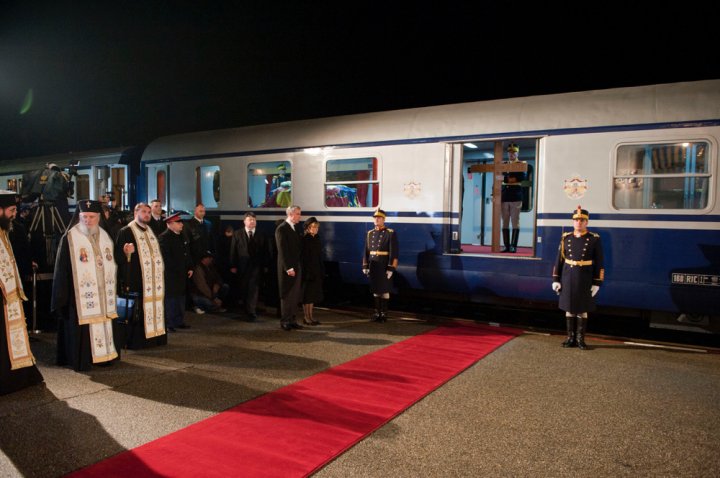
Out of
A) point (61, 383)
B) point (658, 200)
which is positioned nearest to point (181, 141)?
point (61, 383)

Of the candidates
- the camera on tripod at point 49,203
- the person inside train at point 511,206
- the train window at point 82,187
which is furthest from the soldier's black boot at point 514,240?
the train window at point 82,187

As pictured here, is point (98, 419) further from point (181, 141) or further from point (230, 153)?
point (181, 141)

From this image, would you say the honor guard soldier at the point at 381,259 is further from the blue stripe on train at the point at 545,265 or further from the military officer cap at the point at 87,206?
the military officer cap at the point at 87,206

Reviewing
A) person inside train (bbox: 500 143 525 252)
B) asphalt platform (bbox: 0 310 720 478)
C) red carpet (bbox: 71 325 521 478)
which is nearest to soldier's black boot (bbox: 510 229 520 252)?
person inside train (bbox: 500 143 525 252)

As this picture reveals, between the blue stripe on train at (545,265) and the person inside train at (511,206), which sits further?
the person inside train at (511,206)

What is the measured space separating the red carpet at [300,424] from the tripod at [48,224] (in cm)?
529

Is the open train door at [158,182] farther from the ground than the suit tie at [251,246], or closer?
farther from the ground

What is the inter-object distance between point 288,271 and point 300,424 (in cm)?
399

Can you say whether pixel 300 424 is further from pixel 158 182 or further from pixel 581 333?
pixel 158 182

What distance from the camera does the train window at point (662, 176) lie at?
7.36 m

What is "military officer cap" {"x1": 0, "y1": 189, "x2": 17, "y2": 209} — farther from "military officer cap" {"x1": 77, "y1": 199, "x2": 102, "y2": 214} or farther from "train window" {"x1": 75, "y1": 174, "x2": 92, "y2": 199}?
"train window" {"x1": 75, "y1": 174, "x2": 92, "y2": 199}

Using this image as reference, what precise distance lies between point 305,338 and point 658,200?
5.28 metres

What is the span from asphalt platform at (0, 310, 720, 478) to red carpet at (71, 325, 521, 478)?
0.51ft

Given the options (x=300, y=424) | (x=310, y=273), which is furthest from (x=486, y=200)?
(x=300, y=424)
